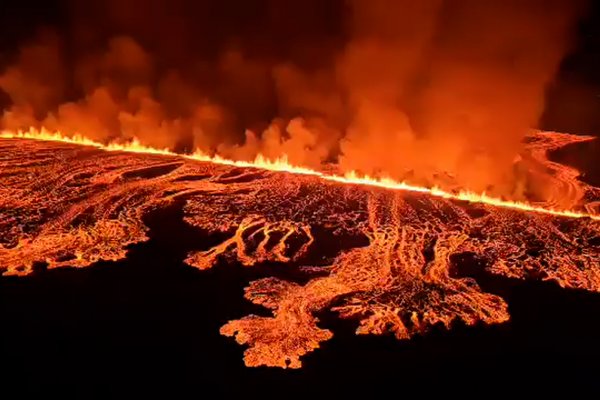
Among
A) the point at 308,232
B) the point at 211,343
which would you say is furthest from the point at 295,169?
the point at 211,343

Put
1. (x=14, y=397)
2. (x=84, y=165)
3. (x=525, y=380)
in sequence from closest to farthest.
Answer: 1. (x=14, y=397)
2. (x=525, y=380)
3. (x=84, y=165)

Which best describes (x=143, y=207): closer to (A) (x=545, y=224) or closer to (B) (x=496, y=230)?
(B) (x=496, y=230)

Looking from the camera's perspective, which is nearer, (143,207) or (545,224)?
(143,207)

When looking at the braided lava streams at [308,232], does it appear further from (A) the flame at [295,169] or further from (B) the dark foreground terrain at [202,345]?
(B) the dark foreground terrain at [202,345]

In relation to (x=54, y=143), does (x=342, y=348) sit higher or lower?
lower

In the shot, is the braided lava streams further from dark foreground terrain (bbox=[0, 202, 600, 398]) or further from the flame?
dark foreground terrain (bbox=[0, 202, 600, 398])

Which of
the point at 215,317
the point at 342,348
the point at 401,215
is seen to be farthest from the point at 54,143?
the point at 342,348
